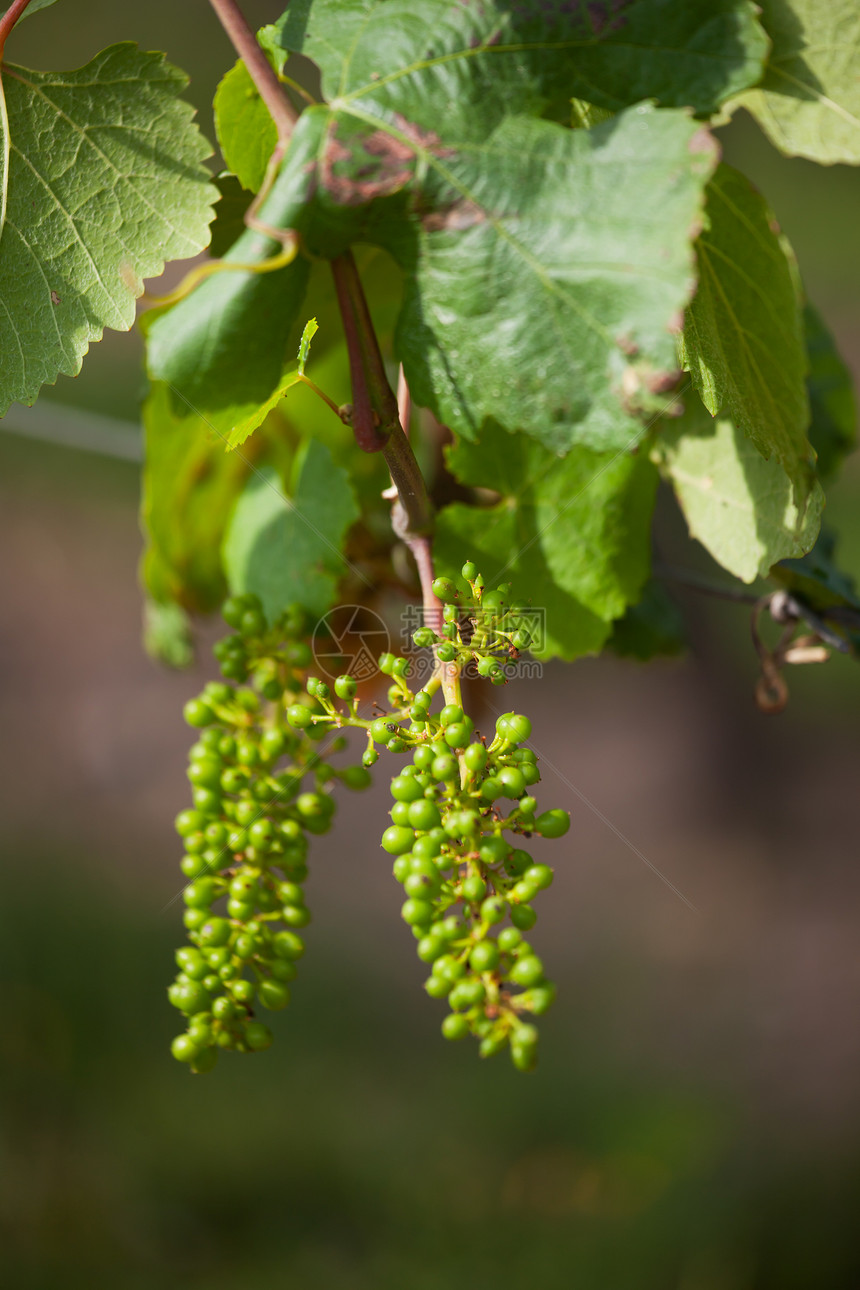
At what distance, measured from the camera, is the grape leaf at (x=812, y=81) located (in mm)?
527

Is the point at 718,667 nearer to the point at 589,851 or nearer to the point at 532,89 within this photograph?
the point at 589,851

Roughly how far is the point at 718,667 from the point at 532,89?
2446mm

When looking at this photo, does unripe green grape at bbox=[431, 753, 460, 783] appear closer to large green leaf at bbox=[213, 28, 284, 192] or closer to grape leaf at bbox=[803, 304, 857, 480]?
large green leaf at bbox=[213, 28, 284, 192]

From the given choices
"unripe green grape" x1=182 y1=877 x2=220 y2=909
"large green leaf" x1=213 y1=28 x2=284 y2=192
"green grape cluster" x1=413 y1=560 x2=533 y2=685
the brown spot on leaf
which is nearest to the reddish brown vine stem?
"large green leaf" x1=213 y1=28 x2=284 y2=192

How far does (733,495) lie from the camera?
0.60 metres

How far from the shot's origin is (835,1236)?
1974 millimetres

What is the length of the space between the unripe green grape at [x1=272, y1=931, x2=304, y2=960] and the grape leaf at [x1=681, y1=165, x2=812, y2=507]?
38cm

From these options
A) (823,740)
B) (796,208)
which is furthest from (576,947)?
(796,208)

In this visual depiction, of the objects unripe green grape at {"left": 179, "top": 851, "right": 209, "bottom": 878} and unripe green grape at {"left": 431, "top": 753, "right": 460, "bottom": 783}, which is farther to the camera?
unripe green grape at {"left": 179, "top": 851, "right": 209, "bottom": 878}

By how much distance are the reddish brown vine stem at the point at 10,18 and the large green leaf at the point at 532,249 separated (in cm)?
18

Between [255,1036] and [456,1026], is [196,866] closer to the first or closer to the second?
[255,1036]

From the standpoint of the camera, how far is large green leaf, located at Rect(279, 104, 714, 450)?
37 cm

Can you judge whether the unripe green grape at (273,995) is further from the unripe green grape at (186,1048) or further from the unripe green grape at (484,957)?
the unripe green grape at (484,957)

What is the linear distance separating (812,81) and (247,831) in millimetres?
572
